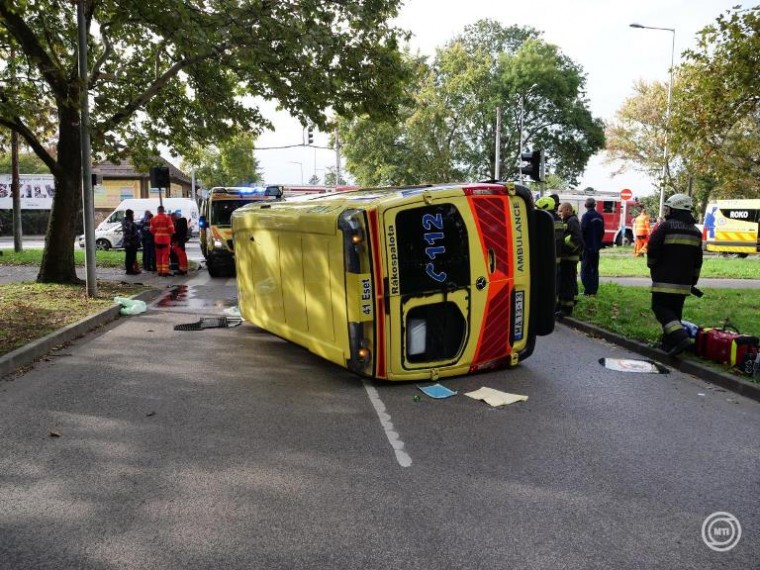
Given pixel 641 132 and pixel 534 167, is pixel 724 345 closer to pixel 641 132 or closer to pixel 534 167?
pixel 534 167

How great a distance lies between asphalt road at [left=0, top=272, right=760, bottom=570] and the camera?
10.6ft

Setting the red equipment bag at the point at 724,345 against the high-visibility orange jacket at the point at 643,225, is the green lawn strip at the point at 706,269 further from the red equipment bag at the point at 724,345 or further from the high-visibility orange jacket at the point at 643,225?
the red equipment bag at the point at 724,345

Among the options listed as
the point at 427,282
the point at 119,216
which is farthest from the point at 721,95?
the point at 119,216

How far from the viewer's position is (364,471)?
4223 millimetres

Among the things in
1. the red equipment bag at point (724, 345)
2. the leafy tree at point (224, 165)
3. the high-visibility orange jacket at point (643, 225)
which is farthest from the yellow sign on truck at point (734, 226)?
the leafy tree at point (224, 165)

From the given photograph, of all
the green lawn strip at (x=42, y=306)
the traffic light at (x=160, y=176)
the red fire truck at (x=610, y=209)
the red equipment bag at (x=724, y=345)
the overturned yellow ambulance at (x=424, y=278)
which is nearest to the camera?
the overturned yellow ambulance at (x=424, y=278)

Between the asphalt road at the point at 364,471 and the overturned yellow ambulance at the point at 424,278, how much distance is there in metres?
0.37

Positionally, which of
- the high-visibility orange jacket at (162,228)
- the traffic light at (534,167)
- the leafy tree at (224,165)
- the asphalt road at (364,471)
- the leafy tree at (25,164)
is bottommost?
the asphalt road at (364,471)

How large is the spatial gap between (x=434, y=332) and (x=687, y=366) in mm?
3033

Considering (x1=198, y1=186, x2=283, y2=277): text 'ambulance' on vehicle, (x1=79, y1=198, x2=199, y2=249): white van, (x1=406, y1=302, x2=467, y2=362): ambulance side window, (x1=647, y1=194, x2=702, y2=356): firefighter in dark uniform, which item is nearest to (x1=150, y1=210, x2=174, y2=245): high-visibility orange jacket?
(x1=198, y1=186, x2=283, y2=277): text 'ambulance' on vehicle

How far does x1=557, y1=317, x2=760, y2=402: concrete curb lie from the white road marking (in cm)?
356

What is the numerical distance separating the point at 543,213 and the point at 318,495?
4.33m

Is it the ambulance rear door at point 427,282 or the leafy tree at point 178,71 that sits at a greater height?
the leafy tree at point 178,71

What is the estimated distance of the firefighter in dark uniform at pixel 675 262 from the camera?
24.1 feet
